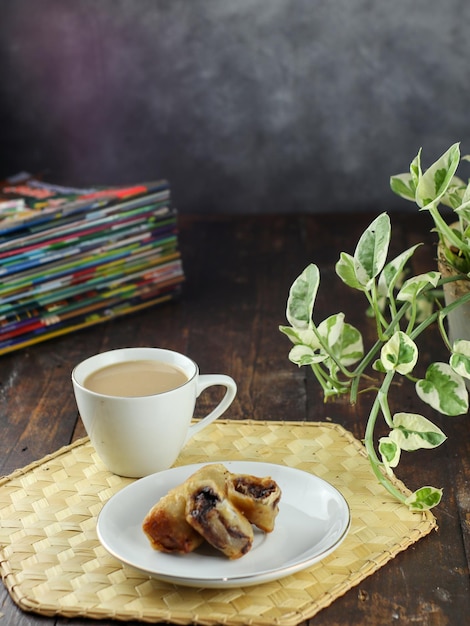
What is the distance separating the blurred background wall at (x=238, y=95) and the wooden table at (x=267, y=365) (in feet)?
0.31

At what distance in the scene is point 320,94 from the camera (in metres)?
1.76

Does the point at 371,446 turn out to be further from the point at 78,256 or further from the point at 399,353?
the point at 78,256

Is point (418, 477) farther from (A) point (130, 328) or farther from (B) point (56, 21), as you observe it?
(B) point (56, 21)

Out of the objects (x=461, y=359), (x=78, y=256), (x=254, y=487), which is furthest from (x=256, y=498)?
(x=78, y=256)

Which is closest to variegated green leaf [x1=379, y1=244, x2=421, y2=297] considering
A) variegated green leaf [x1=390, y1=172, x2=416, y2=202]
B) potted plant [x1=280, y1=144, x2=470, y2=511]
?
potted plant [x1=280, y1=144, x2=470, y2=511]

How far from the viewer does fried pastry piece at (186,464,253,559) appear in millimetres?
695

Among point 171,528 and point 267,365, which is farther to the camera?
point 267,365

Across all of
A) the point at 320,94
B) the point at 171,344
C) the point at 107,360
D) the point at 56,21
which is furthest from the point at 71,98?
the point at 107,360

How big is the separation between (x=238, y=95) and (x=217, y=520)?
1216 mm

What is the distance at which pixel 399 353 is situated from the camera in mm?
793

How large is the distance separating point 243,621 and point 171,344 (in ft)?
2.07

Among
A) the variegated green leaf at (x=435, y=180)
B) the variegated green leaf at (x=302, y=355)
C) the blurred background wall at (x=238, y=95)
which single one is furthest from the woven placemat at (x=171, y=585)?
the blurred background wall at (x=238, y=95)

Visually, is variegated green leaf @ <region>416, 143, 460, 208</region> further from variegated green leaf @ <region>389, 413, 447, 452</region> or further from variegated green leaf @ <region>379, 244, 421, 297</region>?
variegated green leaf @ <region>389, 413, 447, 452</region>

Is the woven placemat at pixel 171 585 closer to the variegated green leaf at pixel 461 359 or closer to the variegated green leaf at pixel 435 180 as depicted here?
the variegated green leaf at pixel 461 359
